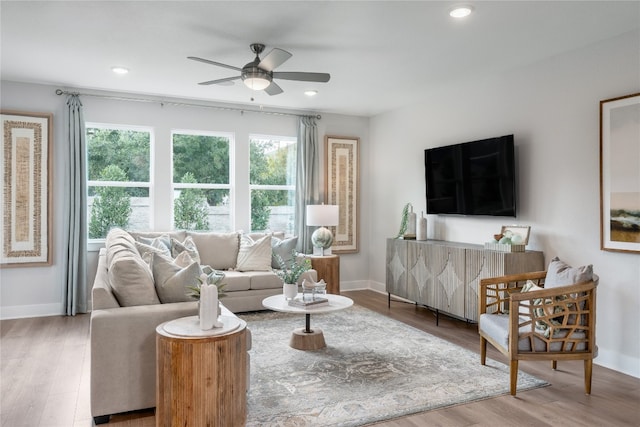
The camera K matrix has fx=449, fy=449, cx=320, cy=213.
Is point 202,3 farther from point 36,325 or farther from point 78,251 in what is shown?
point 36,325

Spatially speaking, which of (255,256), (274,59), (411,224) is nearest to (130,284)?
(274,59)

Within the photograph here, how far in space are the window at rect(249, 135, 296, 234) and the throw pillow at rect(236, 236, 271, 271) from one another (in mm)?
799

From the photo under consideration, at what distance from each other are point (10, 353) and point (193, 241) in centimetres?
218

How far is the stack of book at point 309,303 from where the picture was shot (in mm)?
3793

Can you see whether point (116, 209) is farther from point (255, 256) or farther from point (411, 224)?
point (411, 224)

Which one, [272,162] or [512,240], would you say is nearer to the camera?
[512,240]

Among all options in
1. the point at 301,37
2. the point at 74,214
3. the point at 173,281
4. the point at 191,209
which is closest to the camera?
the point at 173,281

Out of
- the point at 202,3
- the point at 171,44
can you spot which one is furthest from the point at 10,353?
the point at 202,3

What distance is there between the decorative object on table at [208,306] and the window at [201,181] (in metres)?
3.69

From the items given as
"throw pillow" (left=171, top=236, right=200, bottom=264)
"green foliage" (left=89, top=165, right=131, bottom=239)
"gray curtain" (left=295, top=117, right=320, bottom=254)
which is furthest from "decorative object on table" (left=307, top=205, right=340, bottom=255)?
"green foliage" (left=89, top=165, right=131, bottom=239)

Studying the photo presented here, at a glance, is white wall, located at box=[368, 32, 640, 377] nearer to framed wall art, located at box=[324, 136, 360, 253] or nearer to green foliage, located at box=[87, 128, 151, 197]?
framed wall art, located at box=[324, 136, 360, 253]

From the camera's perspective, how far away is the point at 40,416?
2654 mm

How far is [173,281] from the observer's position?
292 centimetres

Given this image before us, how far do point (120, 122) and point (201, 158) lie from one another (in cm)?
107
